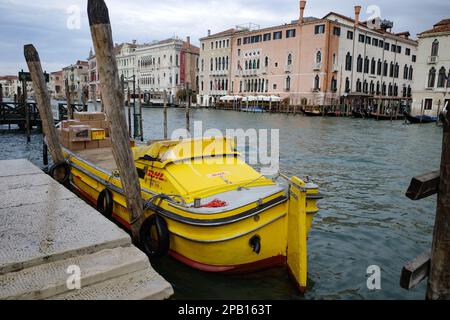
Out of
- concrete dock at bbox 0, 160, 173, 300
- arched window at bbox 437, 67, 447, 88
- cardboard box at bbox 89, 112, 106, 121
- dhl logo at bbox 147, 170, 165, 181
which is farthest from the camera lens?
arched window at bbox 437, 67, 447, 88

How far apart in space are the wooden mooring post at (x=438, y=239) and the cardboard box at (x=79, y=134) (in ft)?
26.9

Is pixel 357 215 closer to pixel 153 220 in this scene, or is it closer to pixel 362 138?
pixel 153 220

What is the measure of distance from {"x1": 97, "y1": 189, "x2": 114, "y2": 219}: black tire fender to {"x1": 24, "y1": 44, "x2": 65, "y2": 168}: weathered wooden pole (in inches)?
94.8

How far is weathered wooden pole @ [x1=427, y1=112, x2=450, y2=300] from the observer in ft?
9.89

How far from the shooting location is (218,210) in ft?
15.5

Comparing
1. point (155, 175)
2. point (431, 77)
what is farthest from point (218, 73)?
point (155, 175)

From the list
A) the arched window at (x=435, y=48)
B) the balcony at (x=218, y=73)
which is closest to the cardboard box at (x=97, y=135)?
the arched window at (x=435, y=48)

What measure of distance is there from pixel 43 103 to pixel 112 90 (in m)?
4.67

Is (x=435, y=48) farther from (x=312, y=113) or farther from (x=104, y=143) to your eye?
(x=104, y=143)

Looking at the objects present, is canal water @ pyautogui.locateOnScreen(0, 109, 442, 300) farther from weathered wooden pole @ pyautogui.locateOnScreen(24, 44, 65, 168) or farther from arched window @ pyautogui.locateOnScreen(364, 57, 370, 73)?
arched window @ pyautogui.locateOnScreen(364, 57, 370, 73)

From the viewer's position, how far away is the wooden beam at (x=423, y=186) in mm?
3062

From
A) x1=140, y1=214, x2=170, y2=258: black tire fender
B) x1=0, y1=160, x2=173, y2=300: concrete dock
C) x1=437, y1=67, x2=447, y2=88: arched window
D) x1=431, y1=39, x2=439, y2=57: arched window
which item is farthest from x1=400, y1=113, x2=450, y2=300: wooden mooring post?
x1=431, y1=39, x2=439, y2=57: arched window

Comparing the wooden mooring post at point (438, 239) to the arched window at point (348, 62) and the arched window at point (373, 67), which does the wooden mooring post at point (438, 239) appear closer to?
the arched window at point (348, 62)

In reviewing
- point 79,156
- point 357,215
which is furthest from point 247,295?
point 79,156
